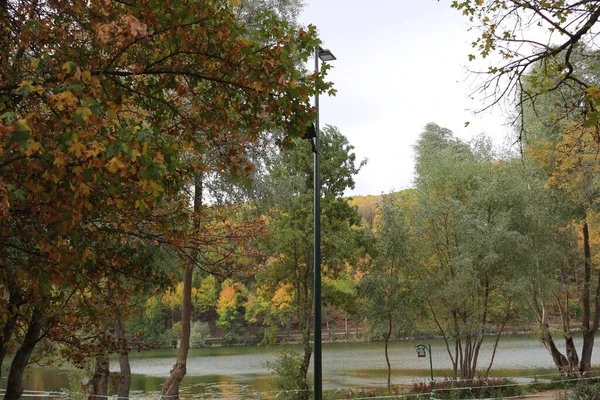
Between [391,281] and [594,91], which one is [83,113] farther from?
[391,281]

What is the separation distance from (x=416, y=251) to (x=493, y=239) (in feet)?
10.0

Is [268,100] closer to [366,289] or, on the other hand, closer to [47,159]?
[47,159]

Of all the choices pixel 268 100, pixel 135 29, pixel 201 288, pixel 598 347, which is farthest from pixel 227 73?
pixel 201 288

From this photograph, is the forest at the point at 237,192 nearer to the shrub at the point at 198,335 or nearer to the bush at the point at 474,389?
the bush at the point at 474,389

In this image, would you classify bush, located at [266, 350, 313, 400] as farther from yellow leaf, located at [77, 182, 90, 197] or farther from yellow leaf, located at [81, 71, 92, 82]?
yellow leaf, located at [81, 71, 92, 82]

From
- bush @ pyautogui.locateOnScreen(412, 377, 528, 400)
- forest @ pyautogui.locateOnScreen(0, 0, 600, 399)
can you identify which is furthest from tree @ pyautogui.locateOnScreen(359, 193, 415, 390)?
bush @ pyautogui.locateOnScreen(412, 377, 528, 400)

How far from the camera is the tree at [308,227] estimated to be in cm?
2034

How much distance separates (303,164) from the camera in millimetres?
20828

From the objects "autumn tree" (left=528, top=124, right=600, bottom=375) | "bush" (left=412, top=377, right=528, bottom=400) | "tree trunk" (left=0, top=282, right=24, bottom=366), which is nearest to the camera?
"tree trunk" (left=0, top=282, right=24, bottom=366)

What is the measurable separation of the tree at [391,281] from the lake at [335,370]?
3.16m

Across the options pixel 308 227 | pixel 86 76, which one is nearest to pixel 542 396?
pixel 308 227

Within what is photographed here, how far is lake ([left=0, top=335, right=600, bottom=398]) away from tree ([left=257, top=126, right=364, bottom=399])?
3191mm

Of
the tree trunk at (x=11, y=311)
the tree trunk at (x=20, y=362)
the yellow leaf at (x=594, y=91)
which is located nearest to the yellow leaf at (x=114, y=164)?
the tree trunk at (x=11, y=311)

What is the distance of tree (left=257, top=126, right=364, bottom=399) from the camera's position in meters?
20.3
